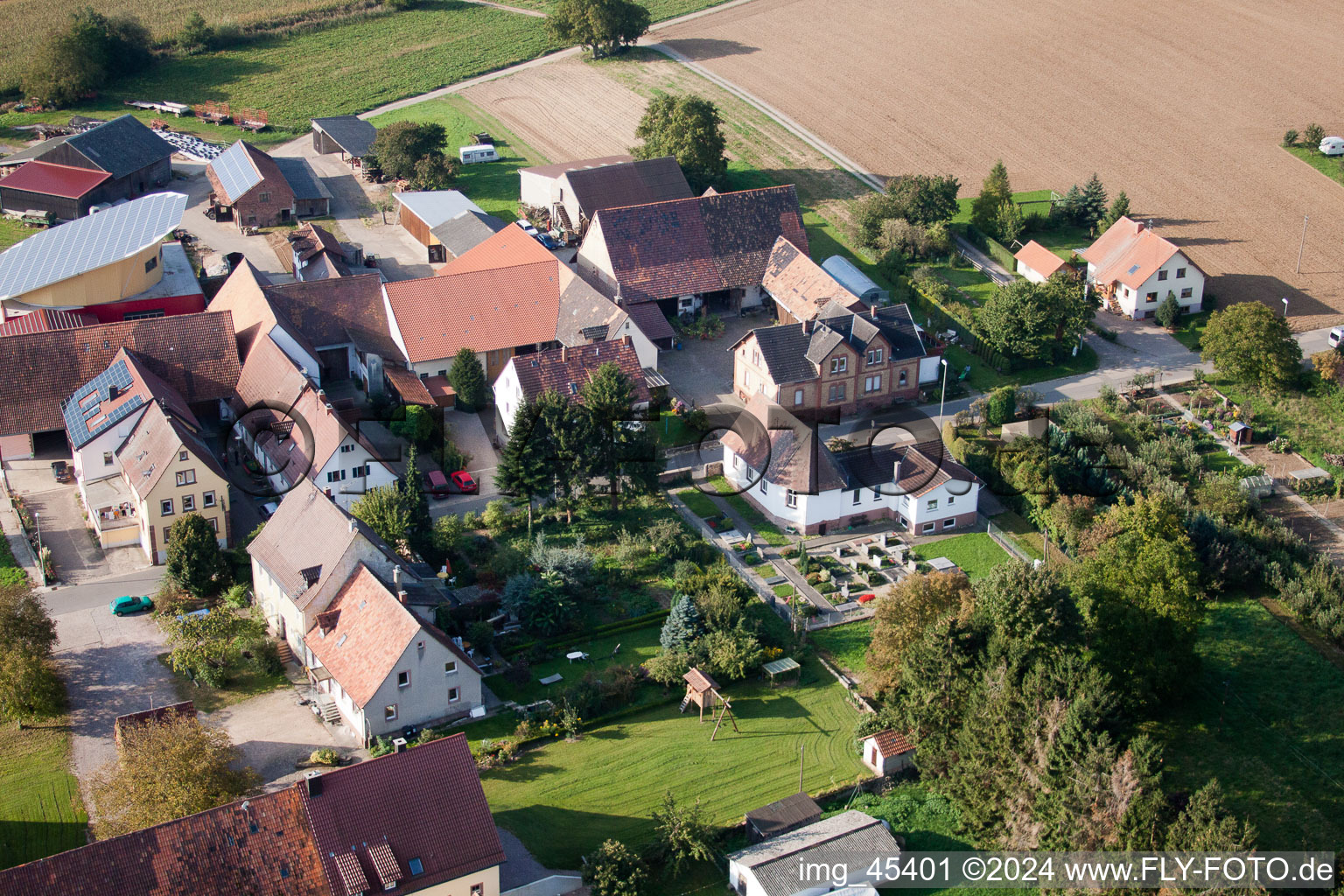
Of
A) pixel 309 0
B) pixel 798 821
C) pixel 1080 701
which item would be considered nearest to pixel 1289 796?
pixel 1080 701

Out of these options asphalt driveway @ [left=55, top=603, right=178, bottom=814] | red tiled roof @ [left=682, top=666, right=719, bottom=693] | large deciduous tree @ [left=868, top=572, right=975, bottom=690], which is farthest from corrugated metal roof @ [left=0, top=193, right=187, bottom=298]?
large deciduous tree @ [left=868, top=572, right=975, bottom=690]

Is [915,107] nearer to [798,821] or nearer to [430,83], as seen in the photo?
[430,83]

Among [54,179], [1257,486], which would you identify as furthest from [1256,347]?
[54,179]

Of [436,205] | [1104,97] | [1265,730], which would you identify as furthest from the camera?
[1104,97]

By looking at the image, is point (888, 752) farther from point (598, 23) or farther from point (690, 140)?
point (598, 23)

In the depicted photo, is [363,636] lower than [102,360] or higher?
lower

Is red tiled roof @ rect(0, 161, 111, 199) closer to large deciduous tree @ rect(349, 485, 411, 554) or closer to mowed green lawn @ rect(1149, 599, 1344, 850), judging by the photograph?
large deciduous tree @ rect(349, 485, 411, 554)

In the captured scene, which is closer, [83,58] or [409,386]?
[409,386]
